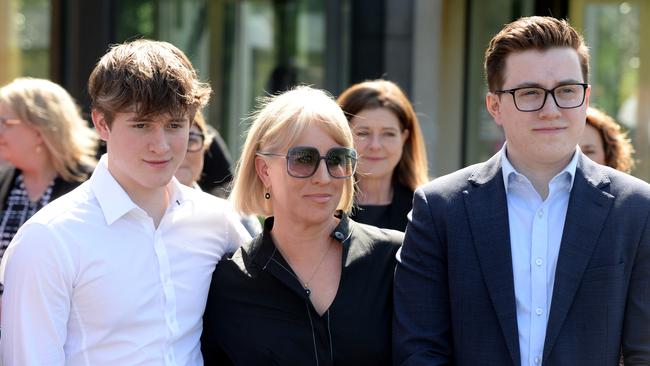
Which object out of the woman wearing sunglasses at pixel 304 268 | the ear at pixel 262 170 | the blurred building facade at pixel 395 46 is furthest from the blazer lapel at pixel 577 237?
the blurred building facade at pixel 395 46

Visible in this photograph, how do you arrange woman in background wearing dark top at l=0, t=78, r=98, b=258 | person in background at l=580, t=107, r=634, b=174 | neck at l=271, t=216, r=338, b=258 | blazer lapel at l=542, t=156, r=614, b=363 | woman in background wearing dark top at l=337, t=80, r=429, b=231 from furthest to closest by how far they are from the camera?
1. woman in background wearing dark top at l=0, t=78, r=98, b=258
2. person in background at l=580, t=107, r=634, b=174
3. woman in background wearing dark top at l=337, t=80, r=429, b=231
4. neck at l=271, t=216, r=338, b=258
5. blazer lapel at l=542, t=156, r=614, b=363

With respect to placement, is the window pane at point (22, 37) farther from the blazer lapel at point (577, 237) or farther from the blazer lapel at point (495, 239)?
the blazer lapel at point (577, 237)

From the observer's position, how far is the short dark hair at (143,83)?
9.65 feet

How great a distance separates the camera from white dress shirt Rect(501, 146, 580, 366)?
280cm

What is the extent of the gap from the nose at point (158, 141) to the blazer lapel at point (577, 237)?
1297mm

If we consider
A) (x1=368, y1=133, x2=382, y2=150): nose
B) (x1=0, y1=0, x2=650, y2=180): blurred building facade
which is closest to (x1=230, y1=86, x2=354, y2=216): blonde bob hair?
(x1=368, y1=133, x2=382, y2=150): nose

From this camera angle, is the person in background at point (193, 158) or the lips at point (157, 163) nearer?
the lips at point (157, 163)

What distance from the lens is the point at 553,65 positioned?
288cm

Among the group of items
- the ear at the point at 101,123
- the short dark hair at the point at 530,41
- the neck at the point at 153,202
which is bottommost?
the neck at the point at 153,202

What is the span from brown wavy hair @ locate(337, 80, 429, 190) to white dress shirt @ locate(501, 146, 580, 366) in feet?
5.32

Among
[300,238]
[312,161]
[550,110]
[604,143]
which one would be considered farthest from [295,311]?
[604,143]

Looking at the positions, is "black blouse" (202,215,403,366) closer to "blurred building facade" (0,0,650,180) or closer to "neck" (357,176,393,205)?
"neck" (357,176,393,205)

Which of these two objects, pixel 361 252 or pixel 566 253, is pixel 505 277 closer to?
pixel 566 253

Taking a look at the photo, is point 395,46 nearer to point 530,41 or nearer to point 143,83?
point 530,41
